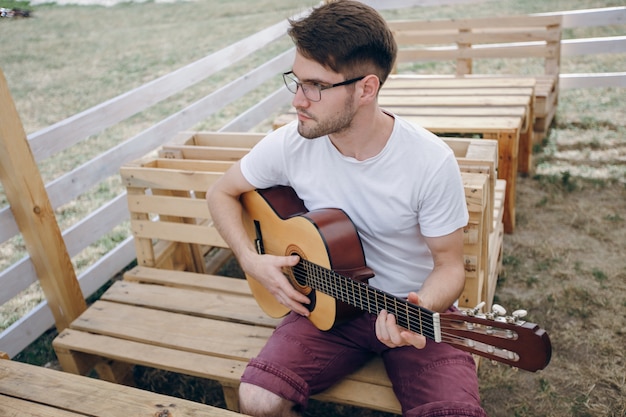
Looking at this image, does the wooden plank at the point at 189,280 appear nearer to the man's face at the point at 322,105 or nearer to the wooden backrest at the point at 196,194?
the wooden backrest at the point at 196,194

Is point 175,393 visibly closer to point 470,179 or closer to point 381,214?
point 381,214

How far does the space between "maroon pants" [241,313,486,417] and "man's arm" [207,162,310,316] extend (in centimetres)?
11

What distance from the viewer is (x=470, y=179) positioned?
2.45 m

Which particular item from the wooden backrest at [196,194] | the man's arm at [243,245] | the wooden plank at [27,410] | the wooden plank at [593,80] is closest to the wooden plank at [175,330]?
the man's arm at [243,245]

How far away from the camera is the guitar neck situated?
5.33 feet

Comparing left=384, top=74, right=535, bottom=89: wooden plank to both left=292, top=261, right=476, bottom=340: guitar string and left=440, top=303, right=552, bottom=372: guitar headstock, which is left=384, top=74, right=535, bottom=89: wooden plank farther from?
left=440, top=303, right=552, bottom=372: guitar headstock

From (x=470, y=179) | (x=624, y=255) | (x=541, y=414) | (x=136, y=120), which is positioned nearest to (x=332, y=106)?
(x=470, y=179)

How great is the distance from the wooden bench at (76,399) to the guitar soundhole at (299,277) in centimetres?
53

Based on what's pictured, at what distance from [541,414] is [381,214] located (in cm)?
131

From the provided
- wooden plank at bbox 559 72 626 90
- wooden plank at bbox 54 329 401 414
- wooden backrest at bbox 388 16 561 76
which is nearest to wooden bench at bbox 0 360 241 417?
wooden plank at bbox 54 329 401 414

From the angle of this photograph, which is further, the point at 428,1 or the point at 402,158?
the point at 428,1

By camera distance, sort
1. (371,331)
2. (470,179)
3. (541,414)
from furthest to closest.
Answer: (541,414), (470,179), (371,331)

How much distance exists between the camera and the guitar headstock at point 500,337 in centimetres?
148

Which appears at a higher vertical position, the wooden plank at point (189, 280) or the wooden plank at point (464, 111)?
the wooden plank at point (464, 111)
